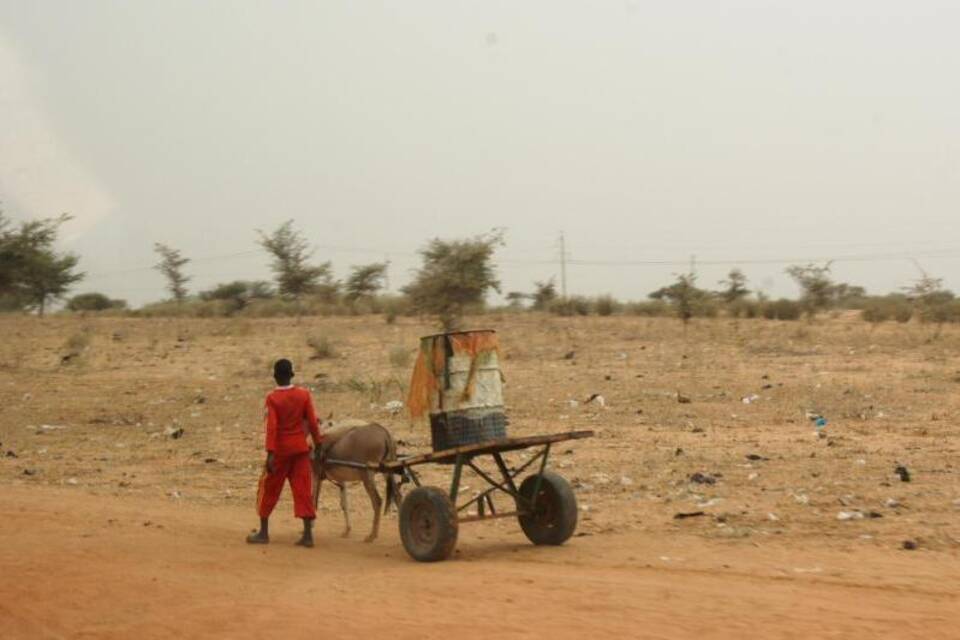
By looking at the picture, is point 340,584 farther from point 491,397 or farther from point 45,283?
point 45,283

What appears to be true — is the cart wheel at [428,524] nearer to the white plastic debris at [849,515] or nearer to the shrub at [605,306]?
the white plastic debris at [849,515]

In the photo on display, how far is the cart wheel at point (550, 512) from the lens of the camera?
10.9m

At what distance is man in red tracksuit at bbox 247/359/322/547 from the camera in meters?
11.2

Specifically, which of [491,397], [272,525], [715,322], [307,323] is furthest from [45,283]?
[491,397]

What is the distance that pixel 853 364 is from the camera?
2553cm

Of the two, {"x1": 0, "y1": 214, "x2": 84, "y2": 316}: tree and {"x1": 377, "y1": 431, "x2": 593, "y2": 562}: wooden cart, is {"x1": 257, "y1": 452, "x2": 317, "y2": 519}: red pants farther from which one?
{"x1": 0, "y1": 214, "x2": 84, "y2": 316}: tree

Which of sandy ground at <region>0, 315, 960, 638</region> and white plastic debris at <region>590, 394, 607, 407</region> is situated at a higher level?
white plastic debris at <region>590, 394, 607, 407</region>

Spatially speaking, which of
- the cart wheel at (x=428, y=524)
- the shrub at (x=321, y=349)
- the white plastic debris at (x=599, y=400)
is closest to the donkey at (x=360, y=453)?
the cart wheel at (x=428, y=524)

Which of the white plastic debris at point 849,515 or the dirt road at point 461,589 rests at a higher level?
the white plastic debris at point 849,515

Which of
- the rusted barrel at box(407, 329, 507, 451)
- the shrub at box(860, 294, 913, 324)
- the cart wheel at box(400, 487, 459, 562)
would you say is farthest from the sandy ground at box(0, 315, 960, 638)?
the shrub at box(860, 294, 913, 324)

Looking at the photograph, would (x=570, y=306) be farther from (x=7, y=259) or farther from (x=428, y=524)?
(x=428, y=524)

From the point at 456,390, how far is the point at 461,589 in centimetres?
204

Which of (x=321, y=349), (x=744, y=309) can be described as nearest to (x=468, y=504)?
(x=321, y=349)

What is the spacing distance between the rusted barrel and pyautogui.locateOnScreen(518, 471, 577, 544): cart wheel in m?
0.68
